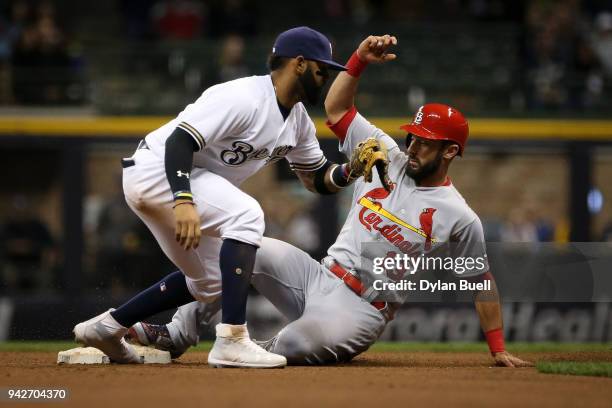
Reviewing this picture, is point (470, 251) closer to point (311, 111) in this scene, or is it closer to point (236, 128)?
point (236, 128)

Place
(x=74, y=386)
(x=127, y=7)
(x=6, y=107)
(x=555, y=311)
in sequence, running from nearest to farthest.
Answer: (x=74, y=386) → (x=555, y=311) → (x=6, y=107) → (x=127, y=7)

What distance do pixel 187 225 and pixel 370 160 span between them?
43.0 inches

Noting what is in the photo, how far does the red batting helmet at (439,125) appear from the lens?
5812 millimetres

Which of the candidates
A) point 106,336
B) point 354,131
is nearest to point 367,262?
point 354,131

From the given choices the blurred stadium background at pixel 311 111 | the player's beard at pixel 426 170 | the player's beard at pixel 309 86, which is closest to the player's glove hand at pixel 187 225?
the player's beard at pixel 309 86

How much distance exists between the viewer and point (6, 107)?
1214 cm

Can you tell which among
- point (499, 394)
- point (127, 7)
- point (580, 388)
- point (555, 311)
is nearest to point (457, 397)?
point (499, 394)

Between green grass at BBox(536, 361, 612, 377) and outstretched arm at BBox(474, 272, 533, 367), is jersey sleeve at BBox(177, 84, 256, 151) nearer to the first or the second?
outstretched arm at BBox(474, 272, 533, 367)

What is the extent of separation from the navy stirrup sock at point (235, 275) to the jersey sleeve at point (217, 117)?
0.52m

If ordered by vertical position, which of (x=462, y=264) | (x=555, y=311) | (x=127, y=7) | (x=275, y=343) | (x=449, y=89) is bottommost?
(x=555, y=311)

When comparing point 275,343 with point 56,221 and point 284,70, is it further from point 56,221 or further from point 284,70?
point 56,221

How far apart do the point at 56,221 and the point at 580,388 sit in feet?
25.0

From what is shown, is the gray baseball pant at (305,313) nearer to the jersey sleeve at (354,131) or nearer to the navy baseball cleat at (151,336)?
the navy baseball cleat at (151,336)

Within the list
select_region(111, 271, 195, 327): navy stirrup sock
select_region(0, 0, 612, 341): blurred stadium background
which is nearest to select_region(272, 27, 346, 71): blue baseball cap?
select_region(111, 271, 195, 327): navy stirrup sock
